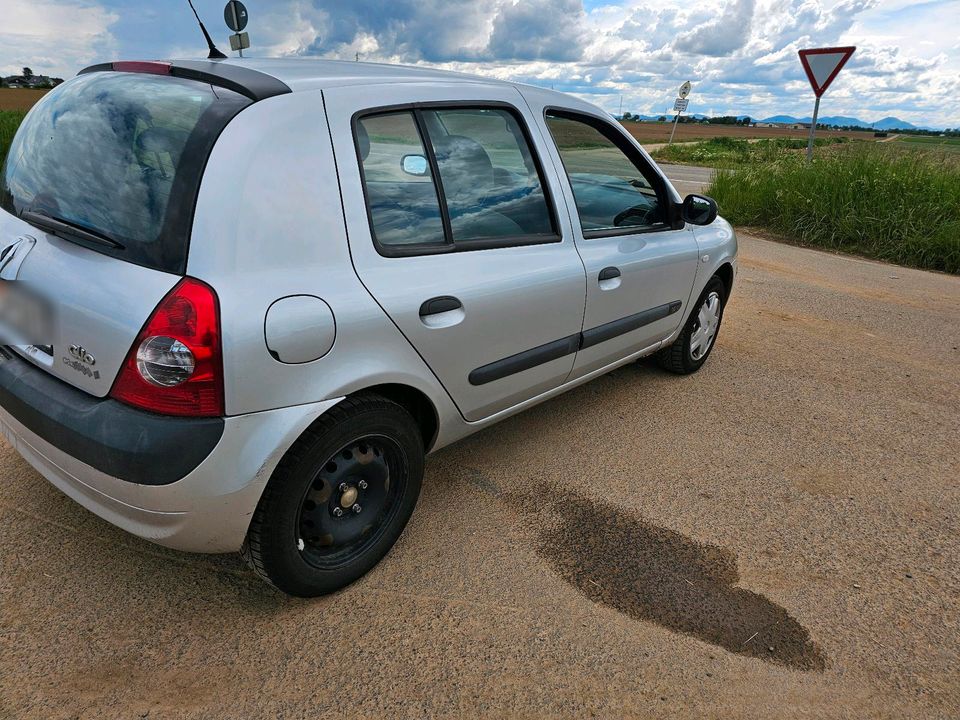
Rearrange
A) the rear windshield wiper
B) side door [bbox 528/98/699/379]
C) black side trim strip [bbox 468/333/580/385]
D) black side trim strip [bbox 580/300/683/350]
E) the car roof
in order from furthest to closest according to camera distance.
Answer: black side trim strip [bbox 580/300/683/350] → side door [bbox 528/98/699/379] → black side trim strip [bbox 468/333/580/385] → the car roof → the rear windshield wiper

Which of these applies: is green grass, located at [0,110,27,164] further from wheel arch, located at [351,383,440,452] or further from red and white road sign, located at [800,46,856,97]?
red and white road sign, located at [800,46,856,97]

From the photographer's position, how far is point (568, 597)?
7.91 ft

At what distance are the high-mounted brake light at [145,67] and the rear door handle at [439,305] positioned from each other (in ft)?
3.75

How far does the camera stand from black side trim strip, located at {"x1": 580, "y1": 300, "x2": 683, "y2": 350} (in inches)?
127

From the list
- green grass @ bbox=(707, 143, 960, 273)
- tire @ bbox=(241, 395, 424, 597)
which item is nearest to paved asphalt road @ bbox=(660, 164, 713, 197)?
green grass @ bbox=(707, 143, 960, 273)

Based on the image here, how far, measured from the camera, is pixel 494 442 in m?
3.51

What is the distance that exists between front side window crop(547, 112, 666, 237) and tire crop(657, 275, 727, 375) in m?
0.82

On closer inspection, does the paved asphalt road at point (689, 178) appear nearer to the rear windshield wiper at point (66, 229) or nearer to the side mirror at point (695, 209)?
the side mirror at point (695, 209)

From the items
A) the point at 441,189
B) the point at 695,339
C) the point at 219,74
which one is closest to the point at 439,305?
the point at 441,189

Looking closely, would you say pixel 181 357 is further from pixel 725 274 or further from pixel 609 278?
pixel 725 274

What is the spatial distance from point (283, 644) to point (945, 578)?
96.4 inches

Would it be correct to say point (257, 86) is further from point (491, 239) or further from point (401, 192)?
point (491, 239)

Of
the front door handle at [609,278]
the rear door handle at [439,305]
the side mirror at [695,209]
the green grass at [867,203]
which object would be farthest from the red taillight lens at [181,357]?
the green grass at [867,203]

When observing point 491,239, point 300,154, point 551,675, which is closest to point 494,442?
point 491,239
